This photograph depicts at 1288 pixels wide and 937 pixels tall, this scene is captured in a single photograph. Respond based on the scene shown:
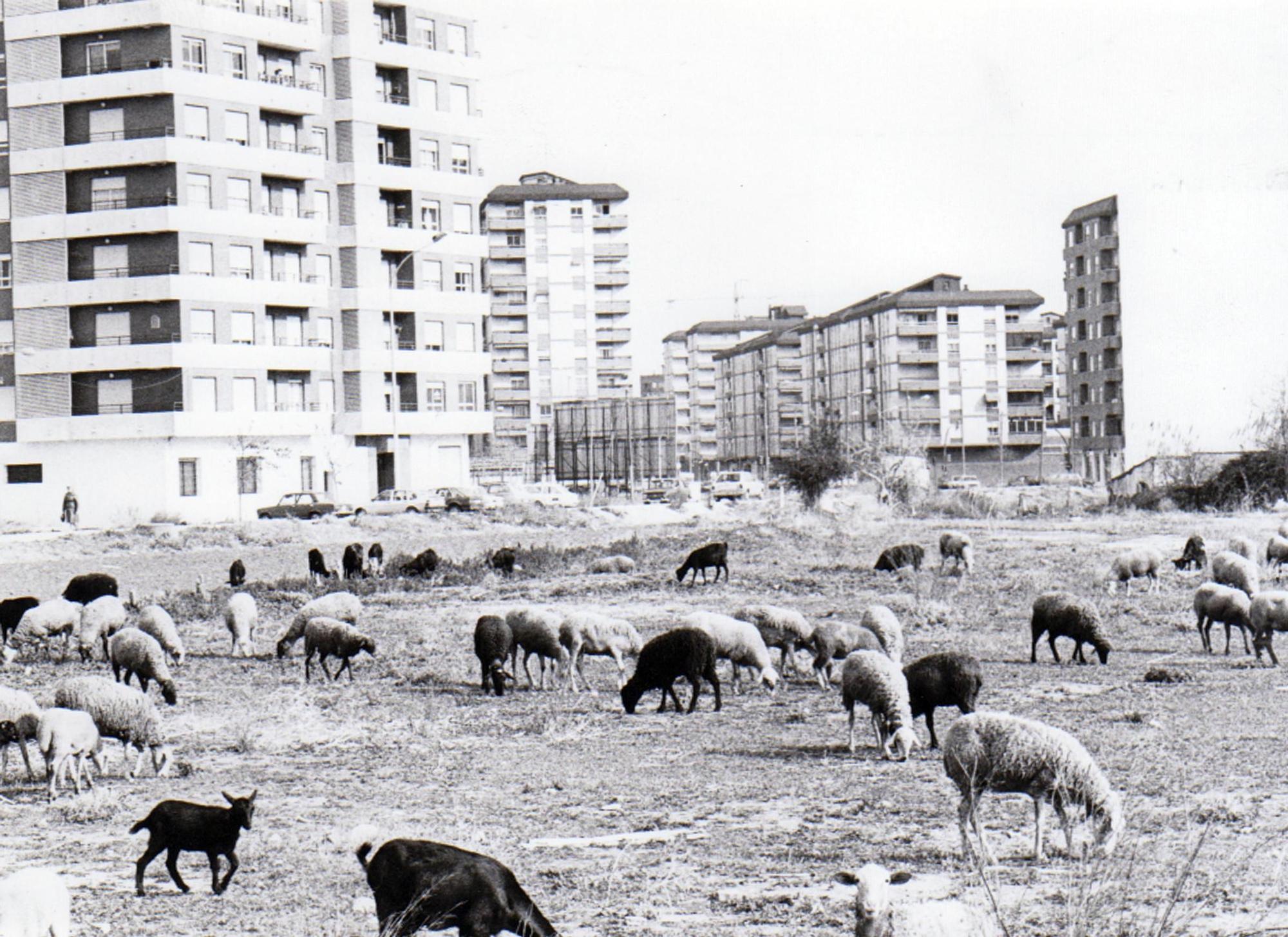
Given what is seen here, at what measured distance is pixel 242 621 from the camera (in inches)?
827

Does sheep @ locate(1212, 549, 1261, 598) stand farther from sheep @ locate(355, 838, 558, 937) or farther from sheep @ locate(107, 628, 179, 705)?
sheep @ locate(355, 838, 558, 937)

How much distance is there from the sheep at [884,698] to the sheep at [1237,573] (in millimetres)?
12208

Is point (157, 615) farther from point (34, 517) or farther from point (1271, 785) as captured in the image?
point (34, 517)

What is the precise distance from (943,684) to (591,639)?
5.56 metres

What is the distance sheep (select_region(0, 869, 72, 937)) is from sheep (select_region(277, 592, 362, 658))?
12964 mm

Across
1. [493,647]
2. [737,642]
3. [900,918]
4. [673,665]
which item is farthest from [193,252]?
[900,918]

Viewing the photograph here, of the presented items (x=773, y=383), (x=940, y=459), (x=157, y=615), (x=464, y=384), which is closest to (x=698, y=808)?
(x=157, y=615)

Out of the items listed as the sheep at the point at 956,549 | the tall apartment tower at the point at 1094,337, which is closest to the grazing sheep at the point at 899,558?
the sheep at the point at 956,549

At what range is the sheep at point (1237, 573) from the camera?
23.4 metres

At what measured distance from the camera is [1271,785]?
11406mm

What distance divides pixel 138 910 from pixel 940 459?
9784cm

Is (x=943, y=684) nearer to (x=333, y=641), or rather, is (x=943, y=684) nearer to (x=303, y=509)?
(x=333, y=641)

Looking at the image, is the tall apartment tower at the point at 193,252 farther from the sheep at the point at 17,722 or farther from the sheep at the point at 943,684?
the sheep at the point at 943,684

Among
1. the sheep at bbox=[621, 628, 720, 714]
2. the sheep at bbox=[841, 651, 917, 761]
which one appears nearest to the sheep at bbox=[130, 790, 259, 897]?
the sheep at bbox=[841, 651, 917, 761]
